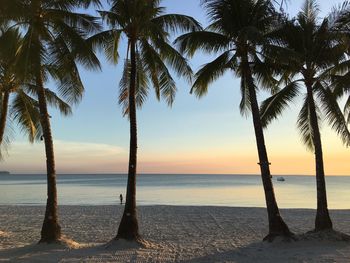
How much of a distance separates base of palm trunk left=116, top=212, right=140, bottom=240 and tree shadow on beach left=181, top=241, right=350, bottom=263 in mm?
2586

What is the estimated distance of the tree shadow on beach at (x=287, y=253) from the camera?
40.2 feet

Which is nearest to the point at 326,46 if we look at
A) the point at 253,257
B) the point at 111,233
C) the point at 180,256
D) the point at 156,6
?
the point at 156,6

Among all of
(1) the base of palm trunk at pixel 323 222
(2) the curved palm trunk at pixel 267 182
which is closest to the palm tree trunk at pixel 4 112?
(2) the curved palm trunk at pixel 267 182

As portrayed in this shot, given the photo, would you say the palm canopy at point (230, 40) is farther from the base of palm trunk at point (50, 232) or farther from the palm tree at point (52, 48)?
the base of palm trunk at point (50, 232)

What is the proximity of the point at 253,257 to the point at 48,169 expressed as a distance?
6.63 m

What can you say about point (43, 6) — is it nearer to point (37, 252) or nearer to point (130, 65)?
point (130, 65)

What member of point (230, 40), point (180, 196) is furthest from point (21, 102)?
point (180, 196)

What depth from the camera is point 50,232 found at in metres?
14.2

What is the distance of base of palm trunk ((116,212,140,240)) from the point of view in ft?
47.0

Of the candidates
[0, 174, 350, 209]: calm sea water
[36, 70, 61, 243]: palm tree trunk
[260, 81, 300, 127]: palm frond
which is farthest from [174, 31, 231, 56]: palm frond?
[0, 174, 350, 209]: calm sea water

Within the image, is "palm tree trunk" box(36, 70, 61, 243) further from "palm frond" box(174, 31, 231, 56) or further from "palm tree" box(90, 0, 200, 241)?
"palm frond" box(174, 31, 231, 56)

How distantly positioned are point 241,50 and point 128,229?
266 inches

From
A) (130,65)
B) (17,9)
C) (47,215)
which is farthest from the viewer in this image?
(130,65)

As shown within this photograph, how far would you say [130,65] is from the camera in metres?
16.1
